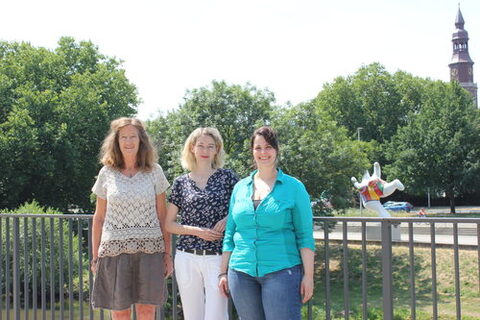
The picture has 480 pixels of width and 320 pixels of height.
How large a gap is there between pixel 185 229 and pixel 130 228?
0.33m

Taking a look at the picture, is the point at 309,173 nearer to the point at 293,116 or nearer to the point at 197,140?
the point at 293,116

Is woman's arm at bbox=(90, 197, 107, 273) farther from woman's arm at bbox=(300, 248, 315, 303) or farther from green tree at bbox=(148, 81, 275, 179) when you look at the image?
green tree at bbox=(148, 81, 275, 179)

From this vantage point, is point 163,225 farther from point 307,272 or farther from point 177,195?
point 307,272

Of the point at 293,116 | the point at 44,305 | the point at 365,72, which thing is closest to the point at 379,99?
the point at 365,72

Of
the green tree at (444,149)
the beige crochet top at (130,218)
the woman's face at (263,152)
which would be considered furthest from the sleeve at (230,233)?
the green tree at (444,149)

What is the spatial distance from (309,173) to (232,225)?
54.6 feet

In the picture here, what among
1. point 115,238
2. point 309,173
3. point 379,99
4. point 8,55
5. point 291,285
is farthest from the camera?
point 379,99

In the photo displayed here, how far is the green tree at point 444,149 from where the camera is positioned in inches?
1348

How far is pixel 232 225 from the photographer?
9.45 ft

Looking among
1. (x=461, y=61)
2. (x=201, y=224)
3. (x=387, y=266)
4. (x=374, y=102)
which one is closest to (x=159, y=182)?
(x=201, y=224)

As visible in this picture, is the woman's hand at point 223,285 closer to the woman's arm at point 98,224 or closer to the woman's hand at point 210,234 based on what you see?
the woman's hand at point 210,234

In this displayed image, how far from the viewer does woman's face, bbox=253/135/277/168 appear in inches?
111

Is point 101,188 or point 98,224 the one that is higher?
point 101,188

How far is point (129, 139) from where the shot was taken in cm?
320
